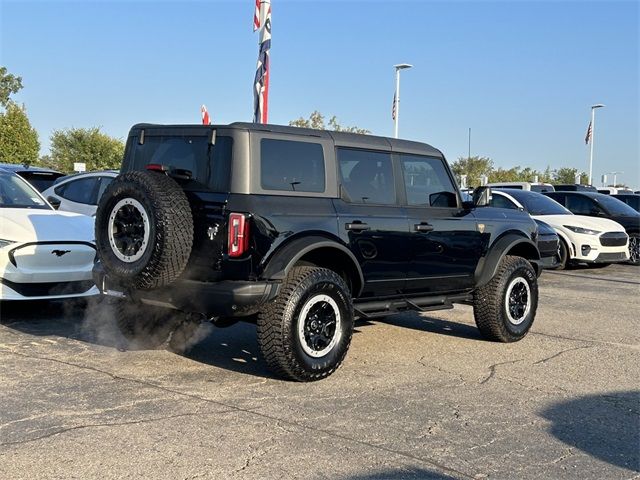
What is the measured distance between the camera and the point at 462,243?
6.89m

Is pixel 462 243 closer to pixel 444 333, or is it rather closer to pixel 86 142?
pixel 444 333

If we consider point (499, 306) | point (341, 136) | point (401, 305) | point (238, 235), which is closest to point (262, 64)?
point (341, 136)

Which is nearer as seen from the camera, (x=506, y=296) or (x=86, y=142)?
(x=506, y=296)

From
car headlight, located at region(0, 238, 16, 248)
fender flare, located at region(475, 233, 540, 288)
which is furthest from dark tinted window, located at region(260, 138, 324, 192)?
car headlight, located at region(0, 238, 16, 248)

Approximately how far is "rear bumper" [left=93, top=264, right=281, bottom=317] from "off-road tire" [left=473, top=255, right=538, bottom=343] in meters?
2.68

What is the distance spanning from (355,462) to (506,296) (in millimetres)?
3761

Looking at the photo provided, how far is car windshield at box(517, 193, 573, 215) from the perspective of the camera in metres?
15.0

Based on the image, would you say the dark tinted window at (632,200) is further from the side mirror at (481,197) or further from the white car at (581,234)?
the side mirror at (481,197)

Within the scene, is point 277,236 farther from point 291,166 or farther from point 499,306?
point 499,306

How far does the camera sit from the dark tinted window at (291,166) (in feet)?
18.2

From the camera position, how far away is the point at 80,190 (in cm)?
1097

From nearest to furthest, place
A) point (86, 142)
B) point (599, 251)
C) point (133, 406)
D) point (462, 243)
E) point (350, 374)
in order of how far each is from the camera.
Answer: point (133, 406) → point (350, 374) → point (462, 243) → point (599, 251) → point (86, 142)

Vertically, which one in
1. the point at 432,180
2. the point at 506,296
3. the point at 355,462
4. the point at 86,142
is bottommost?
the point at 355,462

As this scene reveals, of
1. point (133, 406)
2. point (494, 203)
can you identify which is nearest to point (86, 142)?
point (494, 203)
